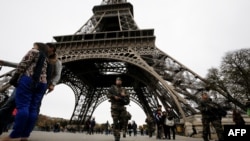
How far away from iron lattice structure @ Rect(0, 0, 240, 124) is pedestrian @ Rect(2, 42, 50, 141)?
9.10 m

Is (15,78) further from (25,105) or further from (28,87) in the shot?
(25,105)

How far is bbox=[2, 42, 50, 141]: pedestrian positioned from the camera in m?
3.03

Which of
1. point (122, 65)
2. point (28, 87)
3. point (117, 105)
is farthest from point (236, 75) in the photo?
point (28, 87)

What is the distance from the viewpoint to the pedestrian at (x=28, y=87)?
9.94 feet

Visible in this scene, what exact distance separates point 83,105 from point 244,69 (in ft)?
66.7

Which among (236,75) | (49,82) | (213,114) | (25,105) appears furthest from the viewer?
(236,75)

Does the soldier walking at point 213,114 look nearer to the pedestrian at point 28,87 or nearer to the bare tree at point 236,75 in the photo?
the pedestrian at point 28,87

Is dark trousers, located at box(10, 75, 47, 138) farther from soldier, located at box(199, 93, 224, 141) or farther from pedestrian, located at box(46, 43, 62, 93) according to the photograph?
soldier, located at box(199, 93, 224, 141)

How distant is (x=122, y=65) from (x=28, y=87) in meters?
22.0

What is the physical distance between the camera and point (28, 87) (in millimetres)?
3215

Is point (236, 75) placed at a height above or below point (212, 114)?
above

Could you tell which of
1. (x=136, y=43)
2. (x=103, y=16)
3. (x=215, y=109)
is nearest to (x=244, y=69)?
(x=136, y=43)

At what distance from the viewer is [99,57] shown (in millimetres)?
18906

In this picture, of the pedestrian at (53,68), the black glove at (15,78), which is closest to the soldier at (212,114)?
the pedestrian at (53,68)
